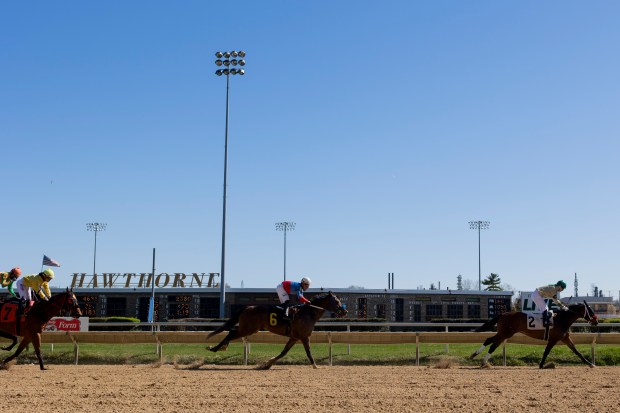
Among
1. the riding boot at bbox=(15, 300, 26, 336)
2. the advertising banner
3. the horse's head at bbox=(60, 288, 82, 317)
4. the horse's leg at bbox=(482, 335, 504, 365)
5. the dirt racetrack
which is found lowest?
the dirt racetrack

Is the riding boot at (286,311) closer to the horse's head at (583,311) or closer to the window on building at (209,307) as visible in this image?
the horse's head at (583,311)

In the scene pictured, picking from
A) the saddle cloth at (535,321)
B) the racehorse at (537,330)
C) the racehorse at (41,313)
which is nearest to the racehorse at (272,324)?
the racehorse at (41,313)

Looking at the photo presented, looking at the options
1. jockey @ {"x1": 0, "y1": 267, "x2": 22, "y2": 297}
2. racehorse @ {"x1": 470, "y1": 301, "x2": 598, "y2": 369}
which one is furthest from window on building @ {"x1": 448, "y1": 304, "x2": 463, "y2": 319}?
jockey @ {"x1": 0, "y1": 267, "x2": 22, "y2": 297}

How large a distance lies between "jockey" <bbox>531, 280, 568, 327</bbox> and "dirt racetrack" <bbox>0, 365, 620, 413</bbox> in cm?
135

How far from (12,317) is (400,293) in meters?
29.5

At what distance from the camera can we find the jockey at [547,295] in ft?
50.0

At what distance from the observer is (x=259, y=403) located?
9273mm

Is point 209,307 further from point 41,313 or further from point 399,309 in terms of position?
point 41,313

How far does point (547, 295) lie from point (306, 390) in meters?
6.84

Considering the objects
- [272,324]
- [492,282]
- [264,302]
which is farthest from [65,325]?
[492,282]

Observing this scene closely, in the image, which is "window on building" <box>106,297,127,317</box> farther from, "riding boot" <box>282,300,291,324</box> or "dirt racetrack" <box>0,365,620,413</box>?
"riding boot" <box>282,300,291,324</box>

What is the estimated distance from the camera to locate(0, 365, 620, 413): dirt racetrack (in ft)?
29.6

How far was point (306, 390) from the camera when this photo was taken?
10.5 metres

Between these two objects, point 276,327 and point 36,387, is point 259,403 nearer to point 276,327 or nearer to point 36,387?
point 36,387
